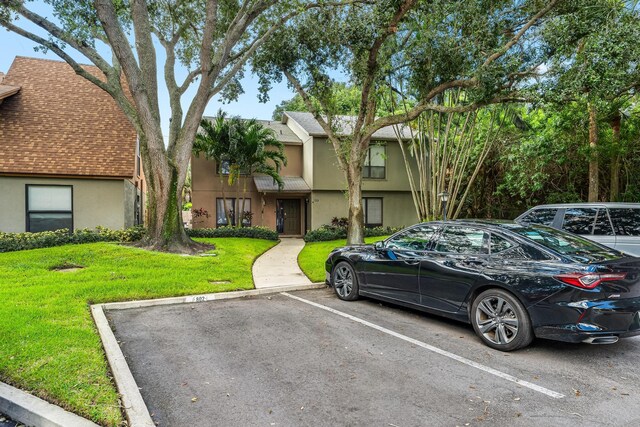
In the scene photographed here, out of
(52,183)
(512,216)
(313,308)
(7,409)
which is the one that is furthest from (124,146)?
(512,216)

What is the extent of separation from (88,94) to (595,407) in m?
19.4

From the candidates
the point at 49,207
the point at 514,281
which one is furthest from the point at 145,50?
the point at 514,281

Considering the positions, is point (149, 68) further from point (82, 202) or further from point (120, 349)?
point (120, 349)

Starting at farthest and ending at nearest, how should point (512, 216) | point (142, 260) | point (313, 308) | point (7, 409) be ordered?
point (512, 216) < point (142, 260) < point (313, 308) < point (7, 409)

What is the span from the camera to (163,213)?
12.0 meters

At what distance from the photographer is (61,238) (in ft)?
41.4

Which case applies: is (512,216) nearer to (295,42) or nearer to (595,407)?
(295,42)

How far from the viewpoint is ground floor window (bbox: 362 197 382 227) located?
72.1 feet

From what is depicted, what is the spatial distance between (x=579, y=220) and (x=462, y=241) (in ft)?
12.8

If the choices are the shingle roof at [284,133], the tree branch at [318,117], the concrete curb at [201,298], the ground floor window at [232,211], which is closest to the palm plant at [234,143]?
the ground floor window at [232,211]

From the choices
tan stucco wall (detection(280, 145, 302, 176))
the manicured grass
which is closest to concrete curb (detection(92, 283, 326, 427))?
the manicured grass

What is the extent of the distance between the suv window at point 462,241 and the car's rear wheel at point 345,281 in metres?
1.87

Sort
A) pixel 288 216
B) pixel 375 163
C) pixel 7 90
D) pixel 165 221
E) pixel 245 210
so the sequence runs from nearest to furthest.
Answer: pixel 165 221
pixel 7 90
pixel 245 210
pixel 375 163
pixel 288 216

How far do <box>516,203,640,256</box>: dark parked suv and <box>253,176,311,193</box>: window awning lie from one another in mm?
13499
